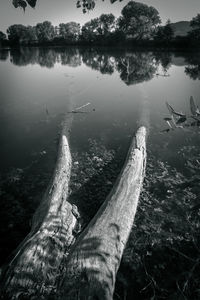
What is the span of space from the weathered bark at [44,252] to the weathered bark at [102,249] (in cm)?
33

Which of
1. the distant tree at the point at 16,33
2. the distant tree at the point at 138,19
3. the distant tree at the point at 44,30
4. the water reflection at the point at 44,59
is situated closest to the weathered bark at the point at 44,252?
the water reflection at the point at 44,59

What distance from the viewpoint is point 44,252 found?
357 centimetres

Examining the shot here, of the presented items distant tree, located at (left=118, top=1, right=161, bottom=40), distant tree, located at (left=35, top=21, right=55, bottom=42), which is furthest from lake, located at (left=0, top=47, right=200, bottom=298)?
distant tree, located at (left=35, top=21, right=55, bottom=42)

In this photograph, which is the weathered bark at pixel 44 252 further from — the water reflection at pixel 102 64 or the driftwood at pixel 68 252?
the water reflection at pixel 102 64

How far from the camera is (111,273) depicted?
3275 mm

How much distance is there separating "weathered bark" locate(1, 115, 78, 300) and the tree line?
66265 mm

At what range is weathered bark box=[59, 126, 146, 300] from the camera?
2885mm

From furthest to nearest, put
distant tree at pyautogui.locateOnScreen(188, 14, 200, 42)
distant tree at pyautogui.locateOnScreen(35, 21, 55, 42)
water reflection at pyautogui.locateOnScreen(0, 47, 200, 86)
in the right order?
1. distant tree at pyautogui.locateOnScreen(35, 21, 55, 42)
2. distant tree at pyautogui.locateOnScreen(188, 14, 200, 42)
3. water reflection at pyautogui.locateOnScreen(0, 47, 200, 86)

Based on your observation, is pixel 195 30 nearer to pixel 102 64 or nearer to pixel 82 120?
pixel 102 64

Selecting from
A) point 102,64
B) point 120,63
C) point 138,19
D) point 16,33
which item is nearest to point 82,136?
point 102,64

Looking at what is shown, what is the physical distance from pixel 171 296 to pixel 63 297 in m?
2.05

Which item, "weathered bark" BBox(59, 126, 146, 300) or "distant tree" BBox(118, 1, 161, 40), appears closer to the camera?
"weathered bark" BBox(59, 126, 146, 300)

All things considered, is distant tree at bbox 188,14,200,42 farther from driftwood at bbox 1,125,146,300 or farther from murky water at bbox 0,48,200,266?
driftwood at bbox 1,125,146,300

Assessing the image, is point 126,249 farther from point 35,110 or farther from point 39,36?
point 39,36
